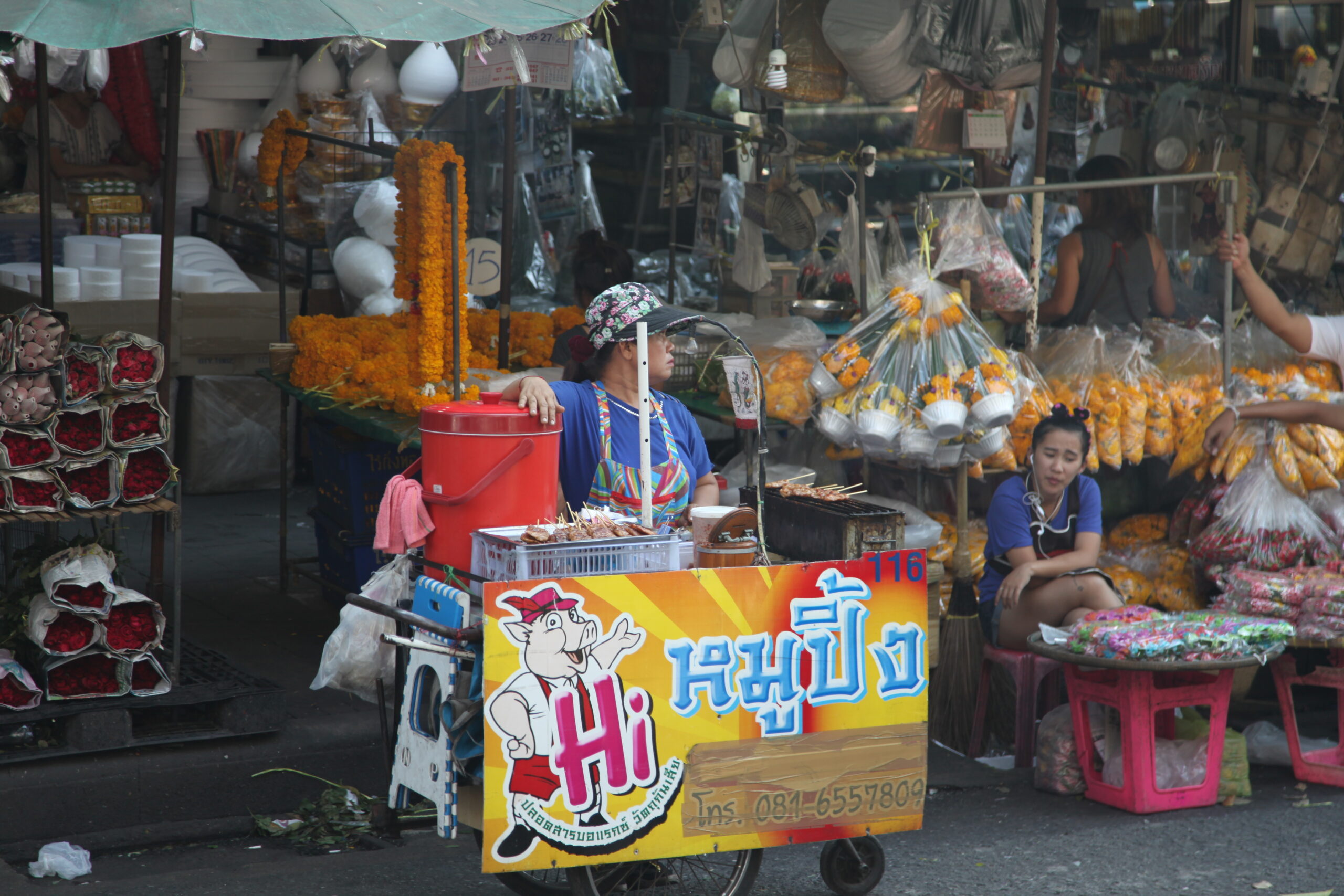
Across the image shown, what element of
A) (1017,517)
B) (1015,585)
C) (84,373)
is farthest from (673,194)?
(84,373)

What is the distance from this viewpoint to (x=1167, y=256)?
7488mm

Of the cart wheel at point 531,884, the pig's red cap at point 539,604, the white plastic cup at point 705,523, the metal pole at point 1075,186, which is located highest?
the metal pole at point 1075,186

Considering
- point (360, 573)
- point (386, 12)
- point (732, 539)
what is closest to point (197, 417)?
point (360, 573)

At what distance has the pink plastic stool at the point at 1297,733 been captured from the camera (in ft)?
17.3

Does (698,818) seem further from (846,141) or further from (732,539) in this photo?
(846,141)

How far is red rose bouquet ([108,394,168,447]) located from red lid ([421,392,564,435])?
59.7 inches

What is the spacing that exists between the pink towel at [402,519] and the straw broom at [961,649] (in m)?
2.49

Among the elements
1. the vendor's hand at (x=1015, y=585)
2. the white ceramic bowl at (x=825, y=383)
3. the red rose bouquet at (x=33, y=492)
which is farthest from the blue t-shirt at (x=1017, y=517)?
the red rose bouquet at (x=33, y=492)

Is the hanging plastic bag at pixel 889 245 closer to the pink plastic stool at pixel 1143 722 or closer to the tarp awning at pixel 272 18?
the pink plastic stool at pixel 1143 722

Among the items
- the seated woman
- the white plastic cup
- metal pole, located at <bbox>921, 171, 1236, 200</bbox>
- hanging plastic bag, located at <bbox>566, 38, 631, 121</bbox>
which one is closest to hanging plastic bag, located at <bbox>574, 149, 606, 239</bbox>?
hanging plastic bag, located at <bbox>566, 38, 631, 121</bbox>

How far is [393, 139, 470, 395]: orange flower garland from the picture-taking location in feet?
19.1

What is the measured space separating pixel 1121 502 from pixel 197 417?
5560 millimetres

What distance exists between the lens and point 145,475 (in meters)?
4.99

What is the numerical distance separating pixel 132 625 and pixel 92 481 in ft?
1.67
